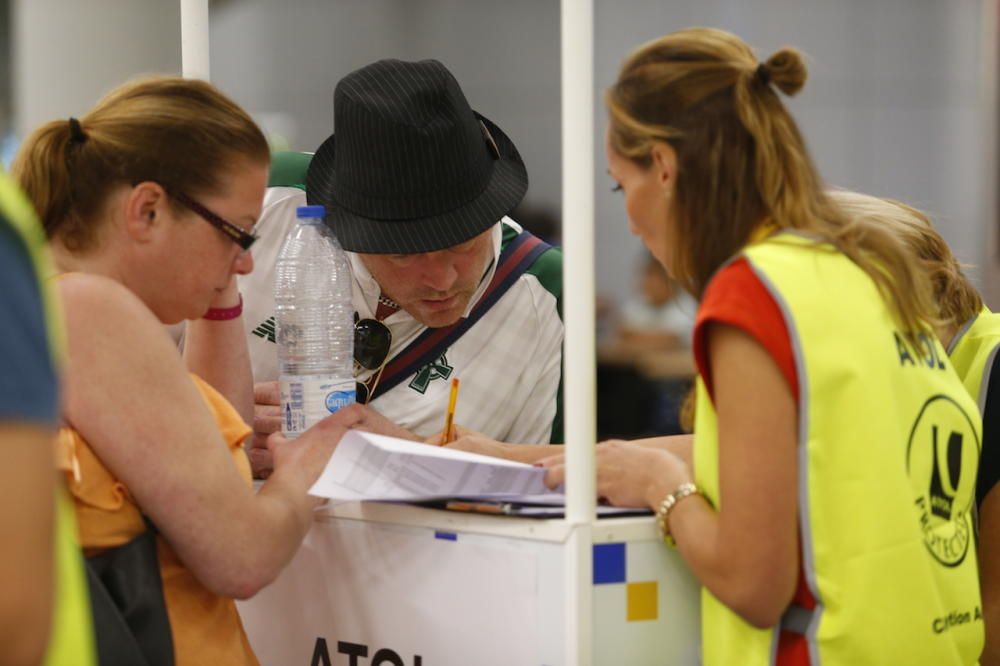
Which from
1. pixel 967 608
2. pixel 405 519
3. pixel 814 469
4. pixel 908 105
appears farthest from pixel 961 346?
pixel 908 105

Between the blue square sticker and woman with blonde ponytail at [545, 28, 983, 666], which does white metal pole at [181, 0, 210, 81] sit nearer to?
woman with blonde ponytail at [545, 28, 983, 666]

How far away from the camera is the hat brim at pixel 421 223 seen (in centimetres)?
272

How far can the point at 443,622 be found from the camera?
7.16 ft

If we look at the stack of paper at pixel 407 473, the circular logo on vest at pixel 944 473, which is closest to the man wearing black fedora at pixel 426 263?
the stack of paper at pixel 407 473

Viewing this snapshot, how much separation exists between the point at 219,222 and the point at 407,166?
0.66 m

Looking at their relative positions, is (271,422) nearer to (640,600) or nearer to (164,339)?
(164,339)

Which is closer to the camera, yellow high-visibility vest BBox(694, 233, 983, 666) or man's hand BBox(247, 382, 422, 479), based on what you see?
yellow high-visibility vest BBox(694, 233, 983, 666)

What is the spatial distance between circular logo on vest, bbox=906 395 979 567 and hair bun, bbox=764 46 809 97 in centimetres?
52

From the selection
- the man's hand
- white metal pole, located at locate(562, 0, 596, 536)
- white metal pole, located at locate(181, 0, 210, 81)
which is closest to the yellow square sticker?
white metal pole, located at locate(562, 0, 596, 536)

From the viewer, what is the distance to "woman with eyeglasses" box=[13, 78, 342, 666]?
187cm

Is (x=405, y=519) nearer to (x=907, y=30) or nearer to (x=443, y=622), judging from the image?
(x=443, y=622)

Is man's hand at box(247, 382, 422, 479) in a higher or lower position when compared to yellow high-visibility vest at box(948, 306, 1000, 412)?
lower

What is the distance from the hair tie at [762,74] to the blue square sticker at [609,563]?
73 centimetres

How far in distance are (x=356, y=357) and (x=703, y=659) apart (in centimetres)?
116
